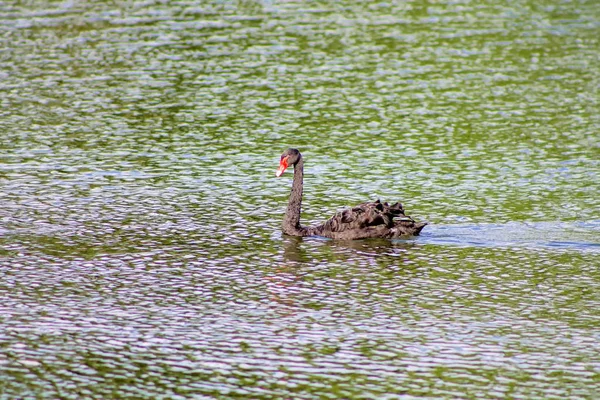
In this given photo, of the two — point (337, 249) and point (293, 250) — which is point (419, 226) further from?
point (293, 250)

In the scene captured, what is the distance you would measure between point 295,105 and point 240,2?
9267mm

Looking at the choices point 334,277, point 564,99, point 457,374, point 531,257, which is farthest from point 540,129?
point 457,374

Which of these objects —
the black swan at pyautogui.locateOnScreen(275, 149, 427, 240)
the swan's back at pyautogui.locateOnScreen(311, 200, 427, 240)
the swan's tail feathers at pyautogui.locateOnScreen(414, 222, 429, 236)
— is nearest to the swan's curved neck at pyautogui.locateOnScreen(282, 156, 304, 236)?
the black swan at pyautogui.locateOnScreen(275, 149, 427, 240)

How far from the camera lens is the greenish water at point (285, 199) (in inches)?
339

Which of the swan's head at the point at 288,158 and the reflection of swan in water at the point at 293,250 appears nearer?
the reflection of swan in water at the point at 293,250

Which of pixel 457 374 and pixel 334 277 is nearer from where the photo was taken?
pixel 457 374

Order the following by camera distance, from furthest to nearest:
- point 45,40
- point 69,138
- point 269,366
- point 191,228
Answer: point 45,40 < point 69,138 < point 191,228 < point 269,366

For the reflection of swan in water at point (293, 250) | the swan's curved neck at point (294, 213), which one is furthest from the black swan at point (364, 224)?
the reflection of swan in water at point (293, 250)

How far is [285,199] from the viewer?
14.0 meters

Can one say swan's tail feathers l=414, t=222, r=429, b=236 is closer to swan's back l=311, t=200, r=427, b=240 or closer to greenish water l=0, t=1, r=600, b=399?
swan's back l=311, t=200, r=427, b=240

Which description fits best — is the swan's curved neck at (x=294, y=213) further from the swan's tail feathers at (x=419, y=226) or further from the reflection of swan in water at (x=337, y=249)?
the swan's tail feathers at (x=419, y=226)

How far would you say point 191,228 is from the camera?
41.0 feet

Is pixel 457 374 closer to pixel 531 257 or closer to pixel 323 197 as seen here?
pixel 531 257

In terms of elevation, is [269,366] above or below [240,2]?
below
